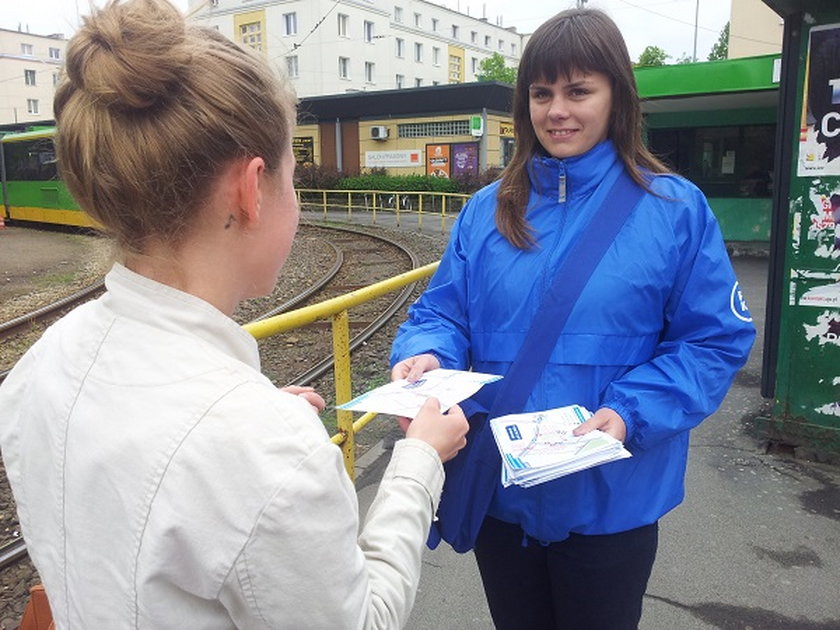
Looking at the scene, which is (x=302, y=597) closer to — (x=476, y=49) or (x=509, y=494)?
(x=509, y=494)

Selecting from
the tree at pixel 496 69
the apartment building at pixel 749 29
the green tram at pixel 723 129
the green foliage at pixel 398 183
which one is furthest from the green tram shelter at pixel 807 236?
the tree at pixel 496 69

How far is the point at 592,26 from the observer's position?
1.85 meters

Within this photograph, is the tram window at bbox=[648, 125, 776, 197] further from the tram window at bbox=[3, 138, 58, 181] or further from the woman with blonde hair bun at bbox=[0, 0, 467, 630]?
the tram window at bbox=[3, 138, 58, 181]

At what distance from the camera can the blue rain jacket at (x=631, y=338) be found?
176cm

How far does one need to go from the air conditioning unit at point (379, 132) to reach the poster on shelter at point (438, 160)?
8.34ft

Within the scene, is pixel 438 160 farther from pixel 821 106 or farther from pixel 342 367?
pixel 342 367

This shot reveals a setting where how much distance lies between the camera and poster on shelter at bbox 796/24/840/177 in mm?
3898

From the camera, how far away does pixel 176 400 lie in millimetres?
913

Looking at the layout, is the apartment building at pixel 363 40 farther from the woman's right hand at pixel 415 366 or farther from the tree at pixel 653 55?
the woman's right hand at pixel 415 366

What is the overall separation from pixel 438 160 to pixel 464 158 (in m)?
1.39

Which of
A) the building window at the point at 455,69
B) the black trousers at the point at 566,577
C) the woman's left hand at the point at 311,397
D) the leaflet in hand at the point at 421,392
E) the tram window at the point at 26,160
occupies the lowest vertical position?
the black trousers at the point at 566,577

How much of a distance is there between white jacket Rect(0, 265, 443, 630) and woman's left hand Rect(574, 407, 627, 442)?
2.63ft

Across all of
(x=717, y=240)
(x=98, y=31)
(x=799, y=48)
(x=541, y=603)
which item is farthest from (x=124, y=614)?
(x=799, y=48)

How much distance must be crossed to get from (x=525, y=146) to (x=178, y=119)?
1.35 m
